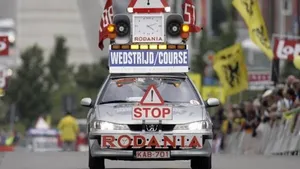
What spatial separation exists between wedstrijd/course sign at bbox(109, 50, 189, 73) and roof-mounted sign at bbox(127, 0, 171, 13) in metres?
1.65

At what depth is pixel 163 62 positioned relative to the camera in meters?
20.5

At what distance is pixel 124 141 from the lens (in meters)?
18.7

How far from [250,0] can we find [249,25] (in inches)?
26.7

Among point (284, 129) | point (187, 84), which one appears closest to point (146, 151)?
point (187, 84)

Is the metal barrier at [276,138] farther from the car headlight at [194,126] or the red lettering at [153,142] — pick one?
the red lettering at [153,142]

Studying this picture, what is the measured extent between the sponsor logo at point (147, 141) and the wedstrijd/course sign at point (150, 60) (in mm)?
2046

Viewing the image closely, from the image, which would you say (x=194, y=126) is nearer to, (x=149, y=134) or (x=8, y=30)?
(x=149, y=134)

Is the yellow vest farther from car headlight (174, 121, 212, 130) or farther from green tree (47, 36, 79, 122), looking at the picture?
green tree (47, 36, 79, 122)

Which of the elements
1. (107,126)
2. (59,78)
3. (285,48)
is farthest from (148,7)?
(59,78)

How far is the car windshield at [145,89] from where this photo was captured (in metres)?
19.7

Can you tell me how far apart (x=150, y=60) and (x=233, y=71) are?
1743 cm

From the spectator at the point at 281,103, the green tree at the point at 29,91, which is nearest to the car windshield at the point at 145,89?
the spectator at the point at 281,103

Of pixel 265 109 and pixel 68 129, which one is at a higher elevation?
pixel 265 109

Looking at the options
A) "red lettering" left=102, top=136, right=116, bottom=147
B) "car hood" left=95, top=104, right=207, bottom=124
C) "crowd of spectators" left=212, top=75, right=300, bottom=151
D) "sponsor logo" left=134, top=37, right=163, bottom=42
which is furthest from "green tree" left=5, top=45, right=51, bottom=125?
"red lettering" left=102, top=136, right=116, bottom=147
